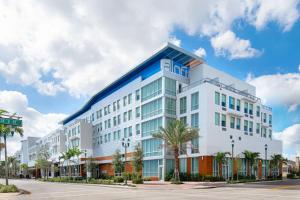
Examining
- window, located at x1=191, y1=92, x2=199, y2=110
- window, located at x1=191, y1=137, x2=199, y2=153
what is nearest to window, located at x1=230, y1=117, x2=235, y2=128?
window, located at x1=191, y1=92, x2=199, y2=110

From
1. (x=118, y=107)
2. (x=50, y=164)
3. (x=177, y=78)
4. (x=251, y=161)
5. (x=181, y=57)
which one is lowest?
(x=50, y=164)

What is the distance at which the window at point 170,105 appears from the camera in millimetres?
55438

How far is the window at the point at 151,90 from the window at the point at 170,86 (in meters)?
1.29

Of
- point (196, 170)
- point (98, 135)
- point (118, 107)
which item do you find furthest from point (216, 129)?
point (98, 135)

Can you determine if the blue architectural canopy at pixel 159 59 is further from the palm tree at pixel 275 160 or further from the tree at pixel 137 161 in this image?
the palm tree at pixel 275 160

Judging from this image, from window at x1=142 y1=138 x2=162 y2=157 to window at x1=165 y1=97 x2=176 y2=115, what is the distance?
528 cm

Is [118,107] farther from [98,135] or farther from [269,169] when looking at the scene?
[269,169]

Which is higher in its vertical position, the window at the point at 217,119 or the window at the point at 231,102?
the window at the point at 231,102

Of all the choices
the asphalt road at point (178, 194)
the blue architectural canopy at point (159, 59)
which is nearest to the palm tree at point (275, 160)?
the blue architectural canopy at point (159, 59)

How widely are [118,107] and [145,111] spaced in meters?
13.0

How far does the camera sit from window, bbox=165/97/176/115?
5544cm

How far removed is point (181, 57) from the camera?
2318 inches

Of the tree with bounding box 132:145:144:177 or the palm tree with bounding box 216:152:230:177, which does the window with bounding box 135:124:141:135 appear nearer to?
the tree with bounding box 132:145:144:177

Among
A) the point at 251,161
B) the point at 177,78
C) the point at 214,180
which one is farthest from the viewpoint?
the point at 177,78
